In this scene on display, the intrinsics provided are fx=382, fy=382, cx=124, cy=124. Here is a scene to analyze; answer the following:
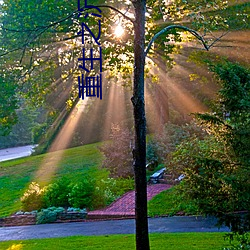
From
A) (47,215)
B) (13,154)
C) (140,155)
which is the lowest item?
(13,154)

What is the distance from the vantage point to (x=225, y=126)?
4383mm

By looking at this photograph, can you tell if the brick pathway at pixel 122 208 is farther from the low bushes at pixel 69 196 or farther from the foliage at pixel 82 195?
the foliage at pixel 82 195

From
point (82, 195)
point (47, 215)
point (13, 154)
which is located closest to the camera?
point (47, 215)

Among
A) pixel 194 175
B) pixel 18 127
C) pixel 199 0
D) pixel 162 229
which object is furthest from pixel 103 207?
pixel 18 127

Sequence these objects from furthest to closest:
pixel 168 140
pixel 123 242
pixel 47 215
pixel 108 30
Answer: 1. pixel 168 140
2. pixel 47 215
3. pixel 108 30
4. pixel 123 242

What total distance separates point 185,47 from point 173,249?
31.5ft

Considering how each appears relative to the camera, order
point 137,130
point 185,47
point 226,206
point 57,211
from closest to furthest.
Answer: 1. point 226,206
2. point 137,130
3. point 57,211
4. point 185,47

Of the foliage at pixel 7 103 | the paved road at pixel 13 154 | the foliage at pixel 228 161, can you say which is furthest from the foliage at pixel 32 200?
the paved road at pixel 13 154

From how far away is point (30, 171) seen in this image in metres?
21.2

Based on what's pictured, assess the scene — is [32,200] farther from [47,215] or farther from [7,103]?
[7,103]

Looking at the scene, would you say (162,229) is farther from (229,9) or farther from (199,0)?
(229,9)

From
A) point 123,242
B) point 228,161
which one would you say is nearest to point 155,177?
point 123,242

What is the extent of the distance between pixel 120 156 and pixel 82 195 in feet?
12.5

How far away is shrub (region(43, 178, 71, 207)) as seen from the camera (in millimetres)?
12039
